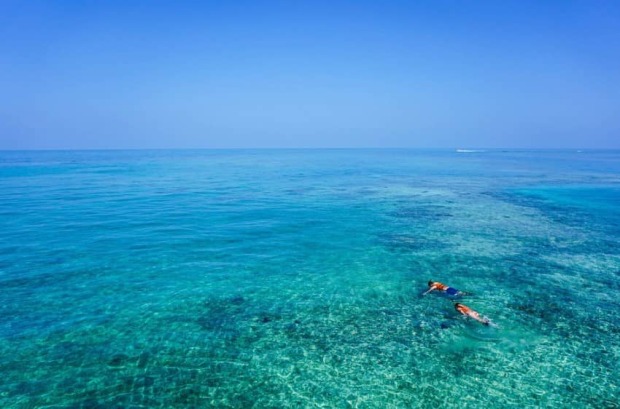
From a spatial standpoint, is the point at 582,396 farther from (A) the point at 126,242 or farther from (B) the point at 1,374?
(A) the point at 126,242

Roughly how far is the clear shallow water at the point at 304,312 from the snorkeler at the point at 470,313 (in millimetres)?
371

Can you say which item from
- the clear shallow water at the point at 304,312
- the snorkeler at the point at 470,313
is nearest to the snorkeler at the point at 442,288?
A: the clear shallow water at the point at 304,312

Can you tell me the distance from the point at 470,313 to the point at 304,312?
606 cm

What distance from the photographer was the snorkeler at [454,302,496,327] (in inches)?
485

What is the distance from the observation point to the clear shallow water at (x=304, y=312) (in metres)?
9.22

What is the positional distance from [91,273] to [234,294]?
7.42 meters

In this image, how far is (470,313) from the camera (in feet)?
41.8

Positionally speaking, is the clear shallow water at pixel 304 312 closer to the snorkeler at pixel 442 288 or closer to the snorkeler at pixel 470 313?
the snorkeler at pixel 470 313

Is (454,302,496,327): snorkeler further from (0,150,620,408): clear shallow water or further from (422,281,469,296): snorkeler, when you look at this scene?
(422,281,469,296): snorkeler

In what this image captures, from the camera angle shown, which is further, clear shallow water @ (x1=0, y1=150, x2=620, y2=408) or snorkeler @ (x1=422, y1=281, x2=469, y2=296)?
snorkeler @ (x1=422, y1=281, x2=469, y2=296)

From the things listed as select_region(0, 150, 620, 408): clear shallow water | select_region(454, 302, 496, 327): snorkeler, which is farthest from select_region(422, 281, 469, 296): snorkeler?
select_region(454, 302, 496, 327): snorkeler

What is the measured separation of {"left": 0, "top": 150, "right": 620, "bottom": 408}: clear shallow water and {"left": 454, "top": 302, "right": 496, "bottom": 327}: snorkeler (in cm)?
37

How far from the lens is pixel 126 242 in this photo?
21516 mm

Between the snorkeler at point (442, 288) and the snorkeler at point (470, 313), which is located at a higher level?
the snorkeler at point (442, 288)
